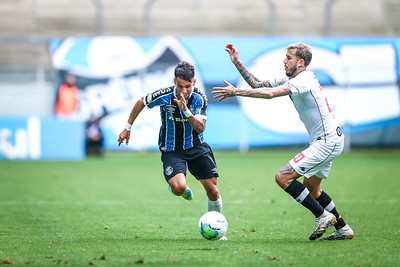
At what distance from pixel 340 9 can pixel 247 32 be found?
3.64 meters

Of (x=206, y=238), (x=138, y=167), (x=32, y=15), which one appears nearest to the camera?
(x=206, y=238)

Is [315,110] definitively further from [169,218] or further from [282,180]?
[169,218]

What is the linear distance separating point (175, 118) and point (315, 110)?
1599 mm

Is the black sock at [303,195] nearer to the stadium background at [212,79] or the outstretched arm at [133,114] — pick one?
the outstretched arm at [133,114]

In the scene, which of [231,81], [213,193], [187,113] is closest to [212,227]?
[213,193]

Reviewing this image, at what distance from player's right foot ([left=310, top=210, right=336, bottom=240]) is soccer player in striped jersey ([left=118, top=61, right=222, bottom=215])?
1.15m

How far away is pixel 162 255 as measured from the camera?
21.4ft

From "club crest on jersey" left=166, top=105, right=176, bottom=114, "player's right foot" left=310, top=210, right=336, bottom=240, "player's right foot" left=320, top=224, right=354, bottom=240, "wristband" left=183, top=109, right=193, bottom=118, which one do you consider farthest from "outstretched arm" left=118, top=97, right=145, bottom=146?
"player's right foot" left=320, top=224, right=354, bottom=240

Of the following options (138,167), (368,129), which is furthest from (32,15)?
(368,129)

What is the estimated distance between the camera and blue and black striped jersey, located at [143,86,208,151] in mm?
7816

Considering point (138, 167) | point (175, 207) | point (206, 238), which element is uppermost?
point (206, 238)

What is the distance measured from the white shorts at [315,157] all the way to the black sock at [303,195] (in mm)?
142

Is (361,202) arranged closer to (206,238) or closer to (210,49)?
(206,238)

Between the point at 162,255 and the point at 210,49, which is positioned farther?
the point at 210,49
